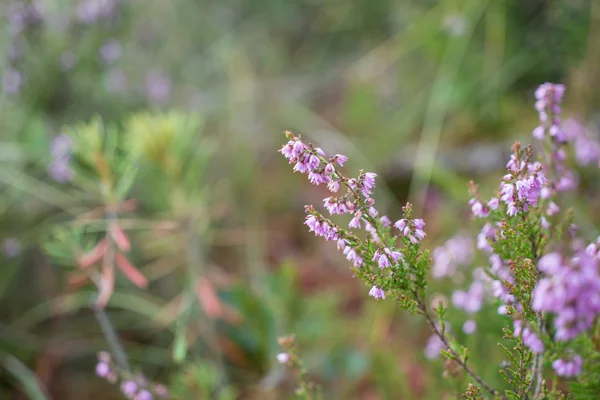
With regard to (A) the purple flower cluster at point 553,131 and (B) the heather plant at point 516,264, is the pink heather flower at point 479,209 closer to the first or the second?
(B) the heather plant at point 516,264

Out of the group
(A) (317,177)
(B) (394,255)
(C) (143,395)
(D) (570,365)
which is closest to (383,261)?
(B) (394,255)

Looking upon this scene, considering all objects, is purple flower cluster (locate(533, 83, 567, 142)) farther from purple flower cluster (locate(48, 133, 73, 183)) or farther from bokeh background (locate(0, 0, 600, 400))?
purple flower cluster (locate(48, 133, 73, 183))

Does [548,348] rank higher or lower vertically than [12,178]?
lower

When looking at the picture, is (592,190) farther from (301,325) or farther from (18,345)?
(18,345)

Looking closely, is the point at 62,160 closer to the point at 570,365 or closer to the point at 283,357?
the point at 283,357

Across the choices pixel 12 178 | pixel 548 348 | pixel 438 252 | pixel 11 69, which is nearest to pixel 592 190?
pixel 438 252
